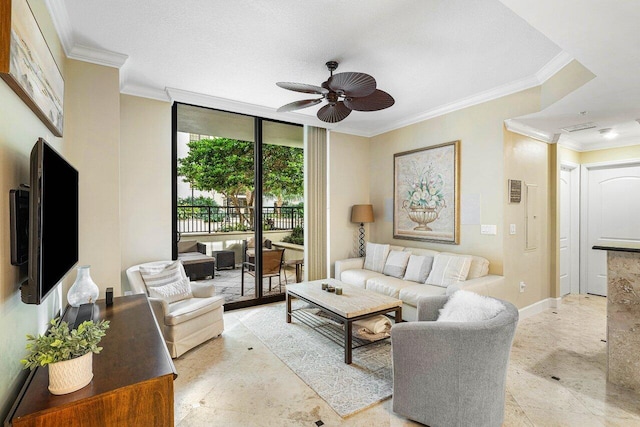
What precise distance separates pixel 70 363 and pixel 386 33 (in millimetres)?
2785

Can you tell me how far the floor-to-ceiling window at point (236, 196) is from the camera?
4340 millimetres

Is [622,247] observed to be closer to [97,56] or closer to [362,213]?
[362,213]

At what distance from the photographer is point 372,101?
9.25 feet

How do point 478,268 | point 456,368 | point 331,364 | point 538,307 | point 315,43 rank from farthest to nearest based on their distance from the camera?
point 538,307 → point 478,268 → point 331,364 → point 315,43 → point 456,368

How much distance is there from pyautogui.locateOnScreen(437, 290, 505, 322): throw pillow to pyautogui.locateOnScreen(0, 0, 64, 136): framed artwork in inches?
99.4

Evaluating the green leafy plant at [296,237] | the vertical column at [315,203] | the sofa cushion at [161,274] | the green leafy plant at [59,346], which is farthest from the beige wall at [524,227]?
the green leafy plant at [59,346]

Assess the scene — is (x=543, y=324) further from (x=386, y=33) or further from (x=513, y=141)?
(x=386, y=33)

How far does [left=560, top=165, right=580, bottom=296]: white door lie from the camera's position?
191 inches

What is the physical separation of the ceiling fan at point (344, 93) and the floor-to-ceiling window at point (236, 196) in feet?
5.53

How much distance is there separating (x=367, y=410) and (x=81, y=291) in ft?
7.09

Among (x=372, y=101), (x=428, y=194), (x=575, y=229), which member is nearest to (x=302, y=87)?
(x=372, y=101)

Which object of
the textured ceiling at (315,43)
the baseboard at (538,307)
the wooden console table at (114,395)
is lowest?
the baseboard at (538,307)

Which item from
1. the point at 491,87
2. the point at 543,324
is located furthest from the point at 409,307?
the point at 491,87

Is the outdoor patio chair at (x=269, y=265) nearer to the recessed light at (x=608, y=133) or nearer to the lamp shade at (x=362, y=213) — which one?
the lamp shade at (x=362, y=213)
